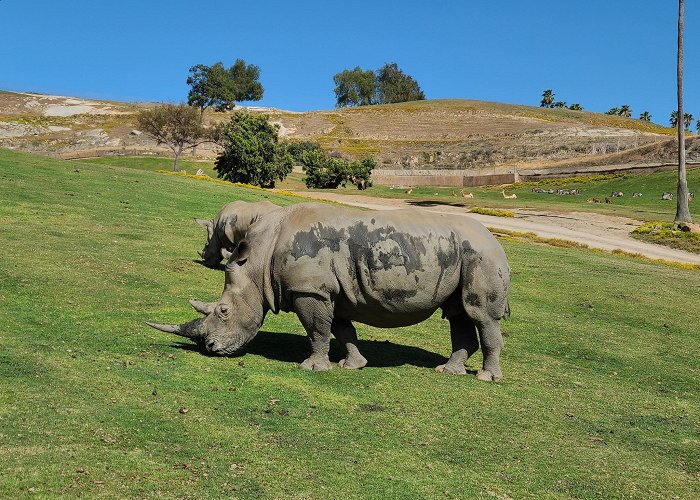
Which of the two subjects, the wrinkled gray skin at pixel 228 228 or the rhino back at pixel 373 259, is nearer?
the rhino back at pixel 373 259

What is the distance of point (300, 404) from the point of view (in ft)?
30.0

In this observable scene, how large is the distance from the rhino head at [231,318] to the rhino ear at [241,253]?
0.05 feet

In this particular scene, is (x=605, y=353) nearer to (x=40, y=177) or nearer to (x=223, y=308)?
(x=223, y=308)

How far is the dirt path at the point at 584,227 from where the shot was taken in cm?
3566

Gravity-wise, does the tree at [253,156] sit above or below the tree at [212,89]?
below

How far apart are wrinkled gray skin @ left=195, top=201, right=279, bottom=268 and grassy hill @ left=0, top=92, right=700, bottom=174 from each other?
67117 millimetres

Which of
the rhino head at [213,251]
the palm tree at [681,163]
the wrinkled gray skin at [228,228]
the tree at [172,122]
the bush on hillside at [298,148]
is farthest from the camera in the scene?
the bush on hillside at [298,148]

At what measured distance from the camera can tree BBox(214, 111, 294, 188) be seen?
207 ft

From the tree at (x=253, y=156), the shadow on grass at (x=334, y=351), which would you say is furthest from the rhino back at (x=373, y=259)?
the tree at (x=253, y=156)

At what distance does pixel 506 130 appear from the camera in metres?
128

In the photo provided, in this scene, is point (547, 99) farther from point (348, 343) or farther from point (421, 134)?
point (348, 343)

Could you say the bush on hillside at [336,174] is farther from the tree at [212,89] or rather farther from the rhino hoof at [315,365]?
the rhino hoof at [315,365]

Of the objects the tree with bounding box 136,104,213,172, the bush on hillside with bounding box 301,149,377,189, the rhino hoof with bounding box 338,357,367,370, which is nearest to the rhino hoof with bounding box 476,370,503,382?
the rhino hoof with bounding box 338,357,367,370

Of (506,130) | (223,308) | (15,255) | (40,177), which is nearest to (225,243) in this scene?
(15,255)
